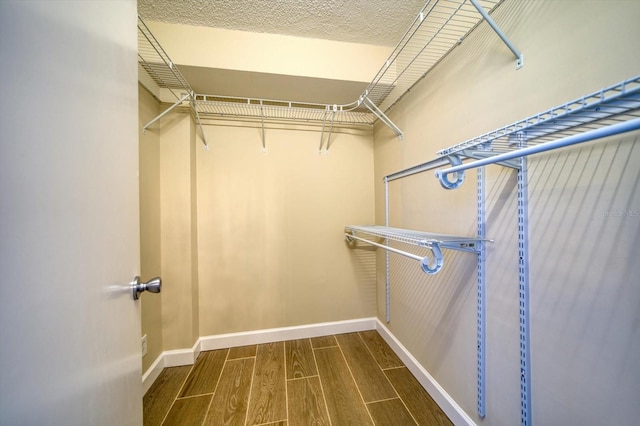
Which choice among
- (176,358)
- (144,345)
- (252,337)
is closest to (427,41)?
(252,337)

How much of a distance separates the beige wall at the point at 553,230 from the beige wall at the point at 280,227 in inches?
33.6

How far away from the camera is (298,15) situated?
1.22 metres

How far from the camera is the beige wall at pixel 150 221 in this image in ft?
4.26

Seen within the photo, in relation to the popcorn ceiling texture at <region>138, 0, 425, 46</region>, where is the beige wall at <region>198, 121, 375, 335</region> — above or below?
below

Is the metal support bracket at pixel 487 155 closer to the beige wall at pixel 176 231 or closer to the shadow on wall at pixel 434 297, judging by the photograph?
the shadow on wall at pixel 434 297

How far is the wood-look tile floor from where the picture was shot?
111cm

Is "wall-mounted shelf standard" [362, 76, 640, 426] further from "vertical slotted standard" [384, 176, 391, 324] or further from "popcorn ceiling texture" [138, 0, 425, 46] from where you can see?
"popcorn ceiling texture" [138, 0, 425, 46]

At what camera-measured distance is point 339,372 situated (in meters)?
1.40

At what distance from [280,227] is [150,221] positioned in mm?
891

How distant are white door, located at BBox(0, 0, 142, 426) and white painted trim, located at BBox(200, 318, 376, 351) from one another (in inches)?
46.3

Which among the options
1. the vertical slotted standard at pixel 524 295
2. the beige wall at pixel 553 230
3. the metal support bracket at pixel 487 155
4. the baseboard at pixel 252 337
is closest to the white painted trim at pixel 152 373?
the baseboard at pixel 252 337

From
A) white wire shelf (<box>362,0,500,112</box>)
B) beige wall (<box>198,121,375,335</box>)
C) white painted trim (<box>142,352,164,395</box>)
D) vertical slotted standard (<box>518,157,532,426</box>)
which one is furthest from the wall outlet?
white wire shelf (<box>362,0,500,112</box>)

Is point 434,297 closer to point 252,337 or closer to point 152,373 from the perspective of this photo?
point 252,337

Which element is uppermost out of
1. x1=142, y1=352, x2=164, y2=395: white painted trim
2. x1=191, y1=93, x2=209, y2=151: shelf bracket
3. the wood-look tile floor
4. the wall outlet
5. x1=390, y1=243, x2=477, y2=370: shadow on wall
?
x1=191, y1=93, x2=209, y2=151: shelf bracket
